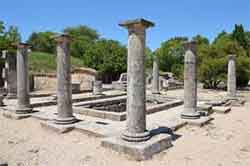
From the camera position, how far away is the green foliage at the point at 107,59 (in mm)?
30656

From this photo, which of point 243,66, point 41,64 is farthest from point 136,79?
point 41,64

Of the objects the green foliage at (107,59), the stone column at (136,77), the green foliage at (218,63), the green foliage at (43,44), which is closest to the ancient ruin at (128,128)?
the stone column at (136,77)

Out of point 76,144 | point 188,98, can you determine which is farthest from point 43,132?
point 188,98

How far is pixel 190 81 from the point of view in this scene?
7.70 metres

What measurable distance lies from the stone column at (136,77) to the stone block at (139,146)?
0.64ft

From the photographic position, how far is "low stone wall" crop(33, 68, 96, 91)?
20375mm

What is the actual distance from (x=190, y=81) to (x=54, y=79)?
1598cm

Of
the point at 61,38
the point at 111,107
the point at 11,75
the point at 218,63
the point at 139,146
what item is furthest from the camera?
the point at 218,63

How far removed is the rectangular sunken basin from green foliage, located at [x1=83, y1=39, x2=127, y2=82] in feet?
55.0

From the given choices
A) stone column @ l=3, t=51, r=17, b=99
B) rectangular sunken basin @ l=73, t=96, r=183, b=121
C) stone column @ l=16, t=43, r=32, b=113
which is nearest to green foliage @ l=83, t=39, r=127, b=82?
stone column @ l=3, t=51, r=17, b=99

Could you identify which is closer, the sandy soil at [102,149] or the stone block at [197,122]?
the sandy soil at [102,149]

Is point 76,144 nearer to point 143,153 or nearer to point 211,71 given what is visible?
point 143,153

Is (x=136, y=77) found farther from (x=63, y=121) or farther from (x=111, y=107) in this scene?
(x=111, y=107)

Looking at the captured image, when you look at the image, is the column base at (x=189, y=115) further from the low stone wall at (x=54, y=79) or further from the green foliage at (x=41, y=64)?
the green foliage at (x=41, y=64)
